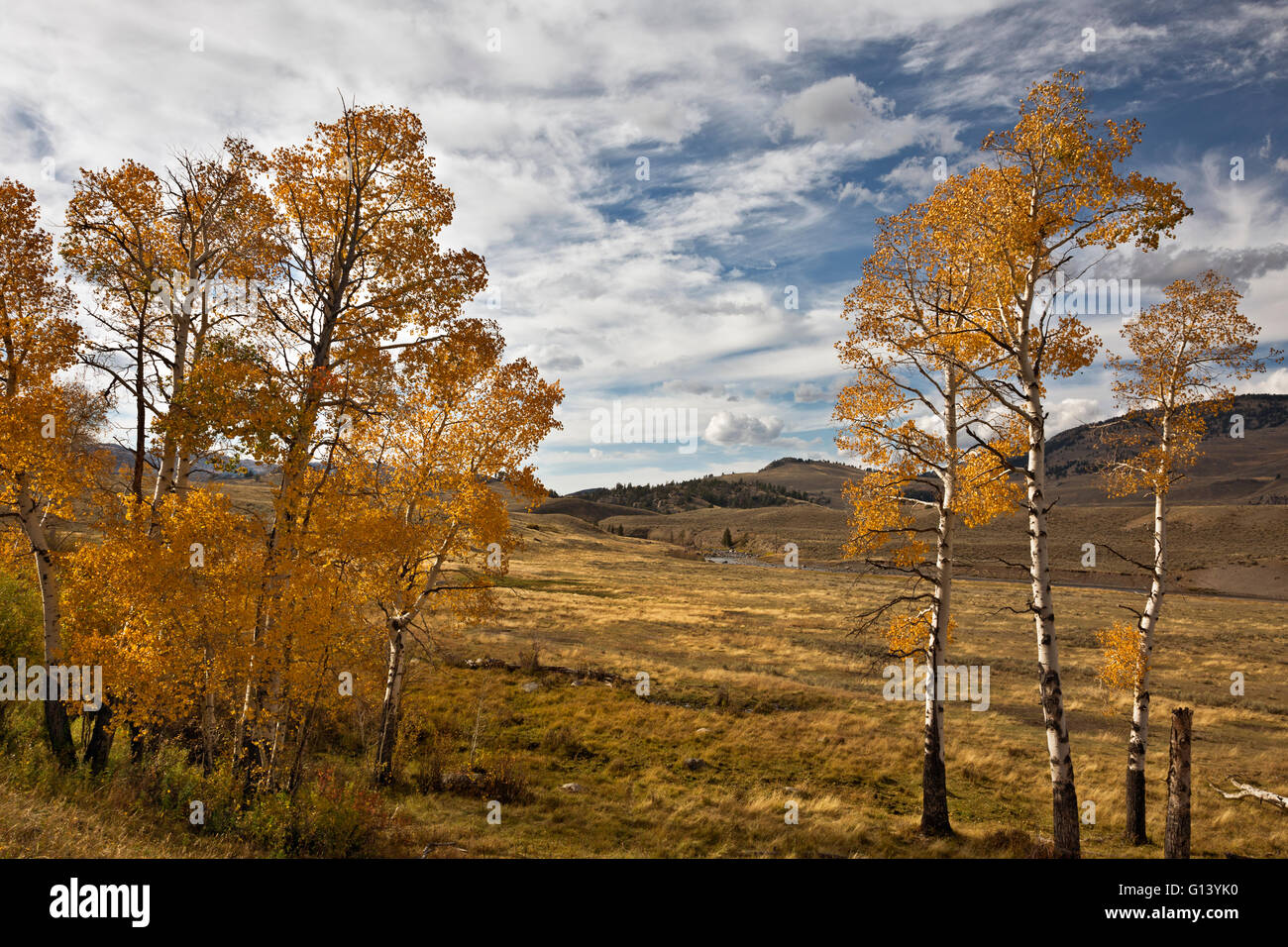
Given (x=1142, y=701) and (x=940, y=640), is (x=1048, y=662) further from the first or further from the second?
(x=1142, y=701)

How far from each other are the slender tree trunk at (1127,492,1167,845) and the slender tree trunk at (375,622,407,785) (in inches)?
755

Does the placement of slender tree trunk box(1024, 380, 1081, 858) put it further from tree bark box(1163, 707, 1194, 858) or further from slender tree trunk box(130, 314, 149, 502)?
slender tree trunk box(130, 314, 149, 502)

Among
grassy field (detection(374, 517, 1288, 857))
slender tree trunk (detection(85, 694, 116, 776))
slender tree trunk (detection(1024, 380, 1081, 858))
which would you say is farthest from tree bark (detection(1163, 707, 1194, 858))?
slender tree trunk (detection(85, 694, 116, 776))

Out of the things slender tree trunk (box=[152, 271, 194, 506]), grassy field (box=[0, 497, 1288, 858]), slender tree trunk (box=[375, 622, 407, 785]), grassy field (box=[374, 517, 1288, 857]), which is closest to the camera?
slender tree trunk (box=[152, 271, 194, 506])

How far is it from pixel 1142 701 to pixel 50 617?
2648 cm

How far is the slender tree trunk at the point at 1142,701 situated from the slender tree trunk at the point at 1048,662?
527 cm

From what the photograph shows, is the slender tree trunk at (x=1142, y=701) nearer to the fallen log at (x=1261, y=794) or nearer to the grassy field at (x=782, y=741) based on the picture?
the grassy field at (x=782, y=741)

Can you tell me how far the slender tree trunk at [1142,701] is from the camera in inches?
563

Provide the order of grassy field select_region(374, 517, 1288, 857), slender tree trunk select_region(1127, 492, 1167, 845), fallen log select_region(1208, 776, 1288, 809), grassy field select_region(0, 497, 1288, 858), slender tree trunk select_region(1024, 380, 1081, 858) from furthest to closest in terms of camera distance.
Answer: grassy field select_region(374, 517, 1288, 857) → grassy field select_region(0, 497, 1288, 858) → slender tree trunk select_region(1127, 492, 1167, 845) → fallen log select_region(1208, 776, 1288, 809) → slender tree trunk select_region(1024, 380, 1081, 858)

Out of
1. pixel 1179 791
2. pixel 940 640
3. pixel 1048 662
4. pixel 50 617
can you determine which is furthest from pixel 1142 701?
pixel 50 617

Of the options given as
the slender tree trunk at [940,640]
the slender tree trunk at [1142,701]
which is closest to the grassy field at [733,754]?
the slender tree trunk at [1142,701]

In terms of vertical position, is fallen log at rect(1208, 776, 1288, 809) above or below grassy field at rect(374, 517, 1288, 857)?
above

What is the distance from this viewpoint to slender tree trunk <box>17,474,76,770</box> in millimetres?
13656
